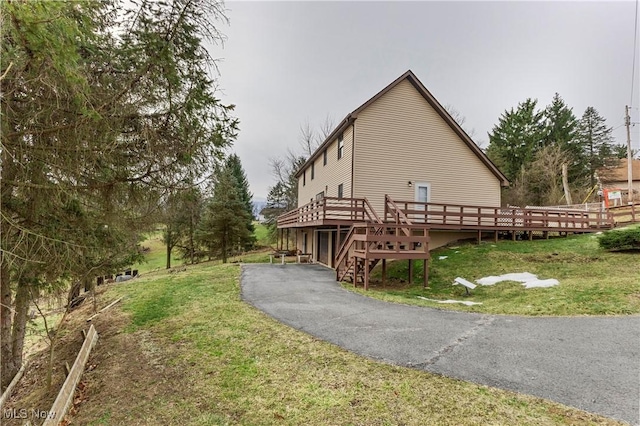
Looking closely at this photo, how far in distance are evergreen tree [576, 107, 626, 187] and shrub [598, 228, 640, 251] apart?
3008 cm

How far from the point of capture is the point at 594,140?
37.5 metres

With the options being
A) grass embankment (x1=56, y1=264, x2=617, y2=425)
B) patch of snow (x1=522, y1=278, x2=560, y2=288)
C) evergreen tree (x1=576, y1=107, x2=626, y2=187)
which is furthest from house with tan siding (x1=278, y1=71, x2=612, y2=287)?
evergreen tree (x1=576, y1=107, x2=626, y2=187)

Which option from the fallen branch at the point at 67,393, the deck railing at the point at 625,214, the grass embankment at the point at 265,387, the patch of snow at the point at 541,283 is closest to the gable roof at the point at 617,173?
the deck railing at the point at 625,214

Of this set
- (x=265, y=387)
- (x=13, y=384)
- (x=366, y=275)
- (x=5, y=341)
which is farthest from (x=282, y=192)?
(x=265, y=387)

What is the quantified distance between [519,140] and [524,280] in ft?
105

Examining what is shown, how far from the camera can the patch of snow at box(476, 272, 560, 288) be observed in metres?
9.01

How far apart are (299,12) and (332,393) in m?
12.8

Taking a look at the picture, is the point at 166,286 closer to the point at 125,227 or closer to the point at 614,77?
the point at 125,227

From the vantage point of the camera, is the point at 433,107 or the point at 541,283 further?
the point at 433,107

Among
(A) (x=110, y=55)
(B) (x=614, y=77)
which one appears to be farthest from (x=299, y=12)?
(B) (x=614, y=77)

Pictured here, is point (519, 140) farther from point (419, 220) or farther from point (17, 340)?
point (17, 340)

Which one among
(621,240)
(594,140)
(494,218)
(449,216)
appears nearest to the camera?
(621,240)

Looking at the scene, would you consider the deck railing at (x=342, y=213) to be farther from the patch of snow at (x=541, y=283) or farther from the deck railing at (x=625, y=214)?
the deck railing at (x=625, y=214)

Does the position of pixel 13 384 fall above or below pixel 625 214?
below
